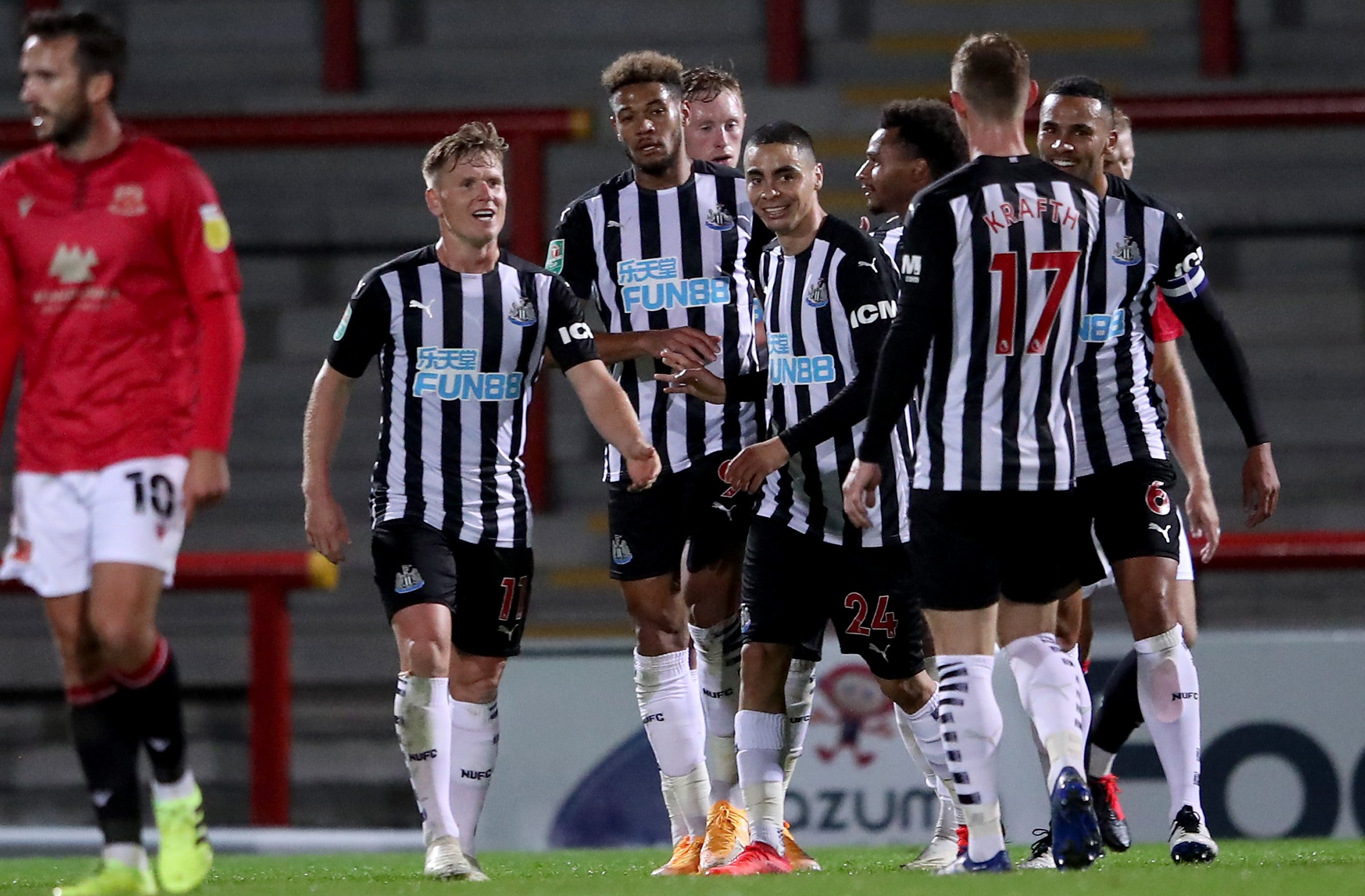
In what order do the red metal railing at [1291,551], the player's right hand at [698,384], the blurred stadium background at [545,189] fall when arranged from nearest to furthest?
1. the player's right hand at [698,384]
2. the red metal railing at [1291,551]
3. the blurred stadium background at [545,189]

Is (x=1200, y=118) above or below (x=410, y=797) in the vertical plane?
above

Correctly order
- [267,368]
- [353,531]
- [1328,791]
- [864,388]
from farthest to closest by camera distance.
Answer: [267,368] → [353,531] → [1328,791] → [864,388]

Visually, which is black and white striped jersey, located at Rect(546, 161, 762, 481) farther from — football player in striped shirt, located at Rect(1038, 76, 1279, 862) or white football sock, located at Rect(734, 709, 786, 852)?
football player in striped shirt, located at Rect(1038, 76, 1279, 862)

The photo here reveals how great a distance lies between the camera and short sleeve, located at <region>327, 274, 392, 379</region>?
15.3 ft

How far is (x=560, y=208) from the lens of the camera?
418 inches

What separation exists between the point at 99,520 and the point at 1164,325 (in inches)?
114

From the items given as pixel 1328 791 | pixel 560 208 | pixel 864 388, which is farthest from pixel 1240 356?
pixel 560 208

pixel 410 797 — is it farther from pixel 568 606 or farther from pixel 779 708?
pixel 779 708

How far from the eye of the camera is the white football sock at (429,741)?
4.48 metres

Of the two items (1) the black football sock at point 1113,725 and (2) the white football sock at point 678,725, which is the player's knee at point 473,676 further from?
(1) the black football sock at point 1113,725

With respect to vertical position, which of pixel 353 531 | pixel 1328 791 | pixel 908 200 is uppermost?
pixel 908 200

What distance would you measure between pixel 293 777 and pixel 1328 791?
15.9ft

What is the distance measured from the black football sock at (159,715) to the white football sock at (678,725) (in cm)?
144

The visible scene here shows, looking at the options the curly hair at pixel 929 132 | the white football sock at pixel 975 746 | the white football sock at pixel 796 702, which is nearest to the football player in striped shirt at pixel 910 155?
the curly hair at pixel 929 132
